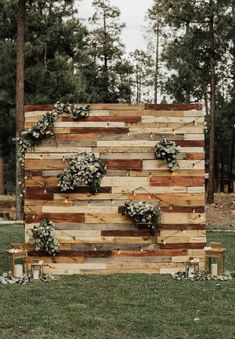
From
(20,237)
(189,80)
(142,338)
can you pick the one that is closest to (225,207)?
(189,80)

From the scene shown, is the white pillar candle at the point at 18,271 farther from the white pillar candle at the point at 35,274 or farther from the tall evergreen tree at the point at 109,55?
the tall evergreen tree at the point at 109,55

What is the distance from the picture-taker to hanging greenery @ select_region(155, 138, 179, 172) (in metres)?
10.7

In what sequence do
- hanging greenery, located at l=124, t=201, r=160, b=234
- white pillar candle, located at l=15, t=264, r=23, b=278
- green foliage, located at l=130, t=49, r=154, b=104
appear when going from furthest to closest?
green foliage, located at l=130, t=49, r=154, b=104 → hanging greenery, located at l=124, t=201, r=160, b=234 → white pillar candle, located at l=15, t=264, r=23, b=278

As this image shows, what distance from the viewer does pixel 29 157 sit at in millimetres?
10898

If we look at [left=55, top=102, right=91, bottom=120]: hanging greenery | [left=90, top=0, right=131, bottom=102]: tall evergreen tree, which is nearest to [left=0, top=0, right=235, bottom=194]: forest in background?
[left=90, top=0, right=131, bottom=102]: tall evergreen tree

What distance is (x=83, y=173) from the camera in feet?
34.8

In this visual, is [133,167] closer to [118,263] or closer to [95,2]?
[118,263]

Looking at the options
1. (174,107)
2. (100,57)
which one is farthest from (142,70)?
(174,107)

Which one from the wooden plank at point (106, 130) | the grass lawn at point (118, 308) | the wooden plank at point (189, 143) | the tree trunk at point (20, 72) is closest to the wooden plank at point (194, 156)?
the wooden plank at point (189, 143)

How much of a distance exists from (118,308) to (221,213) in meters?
18.5

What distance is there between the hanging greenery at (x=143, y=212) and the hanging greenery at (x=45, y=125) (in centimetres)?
177

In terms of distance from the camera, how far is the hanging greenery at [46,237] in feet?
34.8

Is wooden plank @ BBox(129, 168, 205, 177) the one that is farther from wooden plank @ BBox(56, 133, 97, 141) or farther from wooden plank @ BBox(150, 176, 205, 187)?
wooden plank @ BBox(56, 133, 97, 141)

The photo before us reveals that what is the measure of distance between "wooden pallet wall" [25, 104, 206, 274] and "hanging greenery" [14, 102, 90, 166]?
0.38 ft
